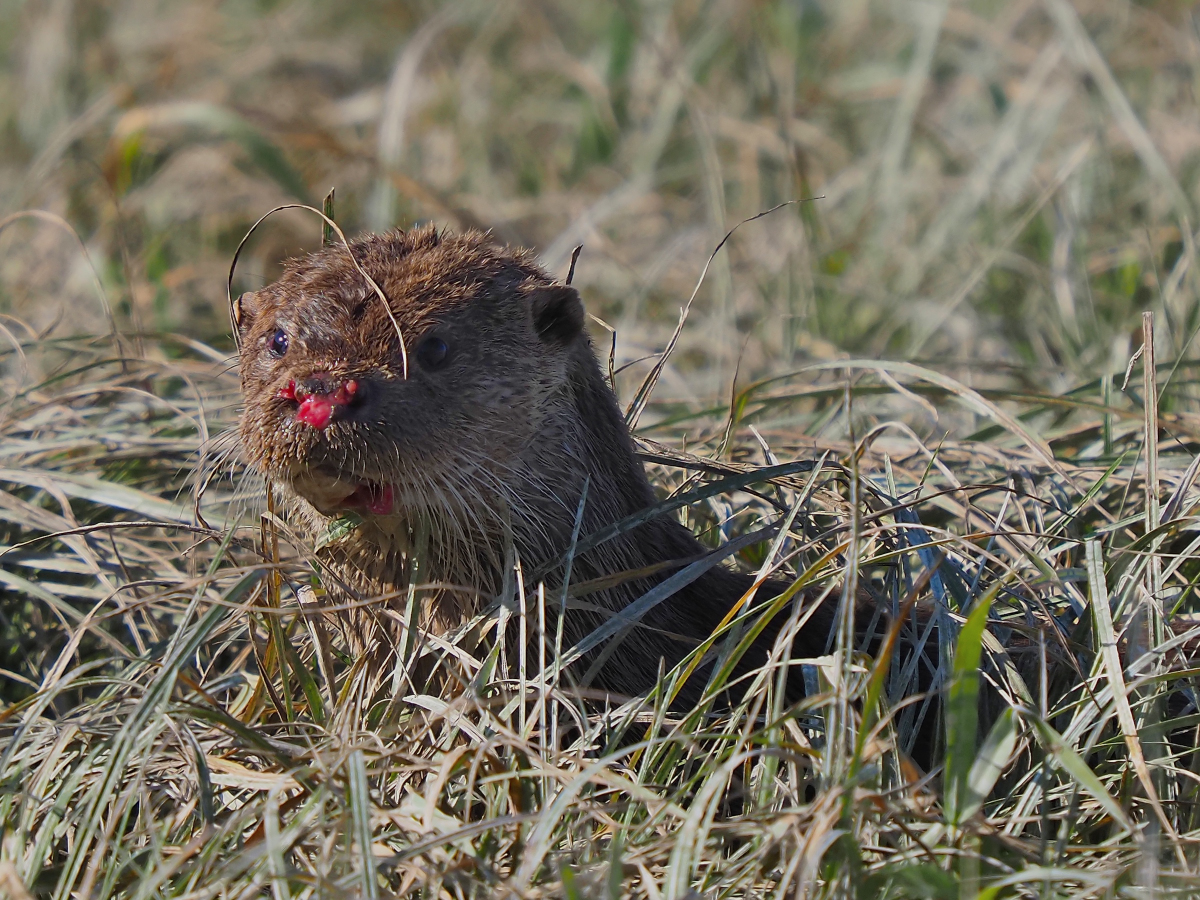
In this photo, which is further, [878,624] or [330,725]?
[878,624]

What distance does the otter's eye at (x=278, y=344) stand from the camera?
2.20m

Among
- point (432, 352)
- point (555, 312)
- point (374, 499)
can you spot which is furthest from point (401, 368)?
point (555, 312)

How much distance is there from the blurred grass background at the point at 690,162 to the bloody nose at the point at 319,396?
1.67 metres

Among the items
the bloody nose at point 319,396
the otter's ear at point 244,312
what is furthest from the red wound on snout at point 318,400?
the otter's ear at point 244,312

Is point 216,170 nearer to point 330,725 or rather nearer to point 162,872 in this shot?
point 330,725

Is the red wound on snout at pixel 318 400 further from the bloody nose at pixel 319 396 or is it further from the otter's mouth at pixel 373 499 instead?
the otter's mouth at pixel 373 499

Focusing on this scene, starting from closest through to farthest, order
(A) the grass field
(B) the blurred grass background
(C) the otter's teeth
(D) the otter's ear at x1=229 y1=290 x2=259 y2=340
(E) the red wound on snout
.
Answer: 1. (A) the grass field
2. (E) the red wound on snout
3. (C) the otter's teeth
4. (D) the otter's ear at x1=229 y1=290 x2=259 y2=340
5. (B) the blurred grass background

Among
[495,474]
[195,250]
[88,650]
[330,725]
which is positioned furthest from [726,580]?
[195,250]

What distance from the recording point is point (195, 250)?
5.34 metres

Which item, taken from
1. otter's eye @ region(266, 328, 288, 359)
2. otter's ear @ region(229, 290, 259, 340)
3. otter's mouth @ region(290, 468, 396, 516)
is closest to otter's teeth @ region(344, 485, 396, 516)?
otter's mouth @ region(290, 468, 396, 516)

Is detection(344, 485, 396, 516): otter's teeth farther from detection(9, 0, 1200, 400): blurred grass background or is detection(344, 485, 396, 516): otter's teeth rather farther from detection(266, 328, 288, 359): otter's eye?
detection(9, 0, 1200, 400): blurred grass background

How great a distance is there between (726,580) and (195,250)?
351 cm

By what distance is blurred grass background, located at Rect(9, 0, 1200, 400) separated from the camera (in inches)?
166

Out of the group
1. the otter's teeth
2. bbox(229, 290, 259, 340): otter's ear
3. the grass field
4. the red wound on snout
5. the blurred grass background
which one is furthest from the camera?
the blurred grass background
